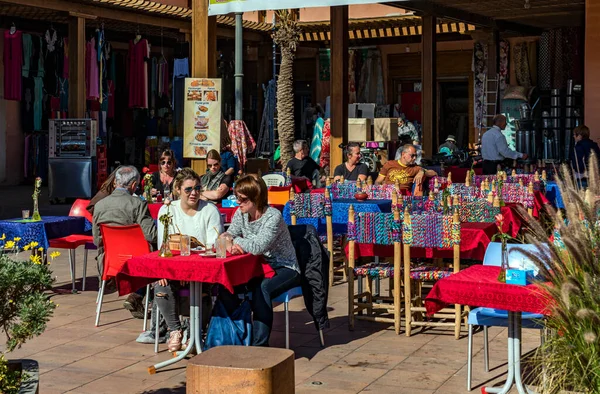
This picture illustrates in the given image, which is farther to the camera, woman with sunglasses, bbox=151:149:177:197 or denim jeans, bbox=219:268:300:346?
woman with sunglasses, bbox=151:149:177:197

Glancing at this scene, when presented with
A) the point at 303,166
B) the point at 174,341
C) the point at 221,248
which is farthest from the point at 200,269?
the point at 303,166

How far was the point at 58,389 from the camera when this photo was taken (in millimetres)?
6105

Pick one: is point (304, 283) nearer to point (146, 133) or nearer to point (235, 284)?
point (235, 284)

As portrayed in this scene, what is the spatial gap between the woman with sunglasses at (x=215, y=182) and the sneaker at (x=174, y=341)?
3.64m

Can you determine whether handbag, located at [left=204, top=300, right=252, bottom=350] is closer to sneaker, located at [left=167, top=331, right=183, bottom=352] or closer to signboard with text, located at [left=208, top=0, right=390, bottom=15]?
sneaker, located at [left=167, top=331, right=183, bottom=352]

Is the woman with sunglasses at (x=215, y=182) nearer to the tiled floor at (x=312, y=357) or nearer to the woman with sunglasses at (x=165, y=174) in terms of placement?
the woman with sunglasses at (x=165, y=174)

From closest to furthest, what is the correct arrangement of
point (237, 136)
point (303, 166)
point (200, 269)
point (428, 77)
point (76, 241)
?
1. point (200, 269)
2. point (76, 241)
3. point (303, 166)
4. point (237, 136)
5. point (428, 77)

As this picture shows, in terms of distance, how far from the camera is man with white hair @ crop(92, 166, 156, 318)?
8.07 metres

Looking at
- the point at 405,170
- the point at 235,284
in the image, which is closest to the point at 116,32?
the point at 405,170

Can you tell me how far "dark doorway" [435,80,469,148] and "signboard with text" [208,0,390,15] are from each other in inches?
483

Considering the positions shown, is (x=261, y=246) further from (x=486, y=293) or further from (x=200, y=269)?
(x=486, y=293)

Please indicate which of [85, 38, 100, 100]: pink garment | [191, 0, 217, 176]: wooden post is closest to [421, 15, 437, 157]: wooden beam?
[191, 0, 217, 176]: wooden post

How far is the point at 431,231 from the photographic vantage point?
7.26 meters

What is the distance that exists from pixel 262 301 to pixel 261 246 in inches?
14.2
